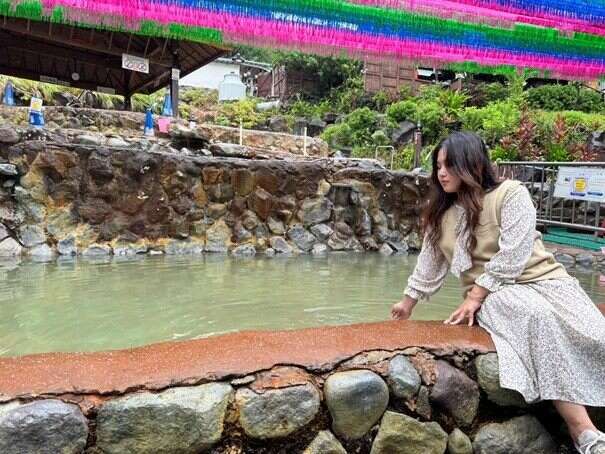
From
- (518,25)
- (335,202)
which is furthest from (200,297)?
(335,202)

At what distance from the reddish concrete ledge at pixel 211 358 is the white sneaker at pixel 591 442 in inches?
12.0

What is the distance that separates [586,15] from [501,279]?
194cm

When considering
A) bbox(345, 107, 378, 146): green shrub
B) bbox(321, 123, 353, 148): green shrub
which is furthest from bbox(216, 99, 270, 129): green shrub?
bbox(345, 107, 378, 146): green shrub

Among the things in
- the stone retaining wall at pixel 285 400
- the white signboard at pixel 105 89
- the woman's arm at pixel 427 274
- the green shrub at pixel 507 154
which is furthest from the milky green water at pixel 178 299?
the white signboard at pixel 105 89

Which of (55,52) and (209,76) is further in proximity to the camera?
(209,76)

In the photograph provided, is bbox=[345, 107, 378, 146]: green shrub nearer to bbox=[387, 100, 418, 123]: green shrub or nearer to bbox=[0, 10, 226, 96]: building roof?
bbox=[387, 100, 418, 123]: green shrub

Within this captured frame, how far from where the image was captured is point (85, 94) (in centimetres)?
1367

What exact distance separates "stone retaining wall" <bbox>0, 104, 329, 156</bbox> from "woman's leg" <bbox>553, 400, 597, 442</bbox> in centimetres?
703

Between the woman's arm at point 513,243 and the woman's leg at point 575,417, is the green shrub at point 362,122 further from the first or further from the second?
the woman's leg at point 575,417

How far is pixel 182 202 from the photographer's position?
5.64m

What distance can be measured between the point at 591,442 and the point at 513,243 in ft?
1.82

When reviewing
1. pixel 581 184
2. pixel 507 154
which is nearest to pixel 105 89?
pixel 507 154

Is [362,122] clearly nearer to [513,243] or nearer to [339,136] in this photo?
[339,136]

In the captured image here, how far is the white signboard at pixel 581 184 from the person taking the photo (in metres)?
4.73
